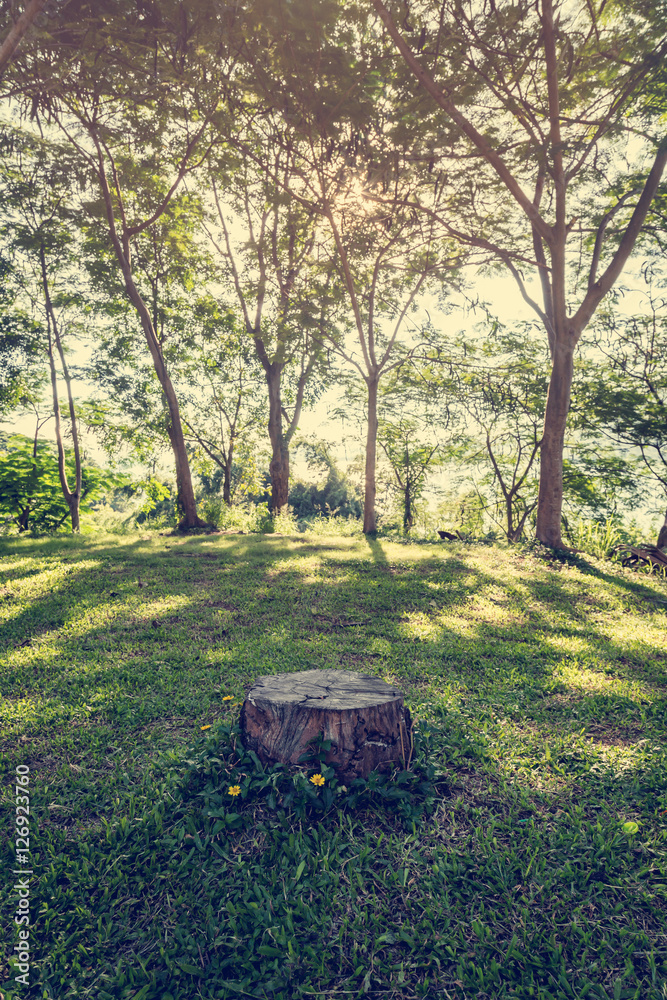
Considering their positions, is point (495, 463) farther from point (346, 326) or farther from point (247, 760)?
point (247, 760)

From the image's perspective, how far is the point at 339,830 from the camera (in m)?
2.32

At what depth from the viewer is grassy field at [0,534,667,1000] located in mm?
1805

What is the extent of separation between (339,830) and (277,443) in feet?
43.7

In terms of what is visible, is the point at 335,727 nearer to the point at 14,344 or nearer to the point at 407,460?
the point at 14,344

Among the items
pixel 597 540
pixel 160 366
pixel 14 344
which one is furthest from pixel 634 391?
pixel 14 344

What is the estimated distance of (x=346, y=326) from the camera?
46.0ft

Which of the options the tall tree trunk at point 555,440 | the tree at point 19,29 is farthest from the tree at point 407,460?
the tree at point 19,29

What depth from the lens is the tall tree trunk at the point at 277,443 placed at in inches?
583

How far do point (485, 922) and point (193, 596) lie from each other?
5058 millimetres

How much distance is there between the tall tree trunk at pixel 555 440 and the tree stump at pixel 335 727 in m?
7.46

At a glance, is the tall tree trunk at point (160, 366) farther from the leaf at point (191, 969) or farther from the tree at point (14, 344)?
the leaf at point (191, 969)

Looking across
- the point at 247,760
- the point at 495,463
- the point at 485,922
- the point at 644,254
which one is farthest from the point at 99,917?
the point at 495,463

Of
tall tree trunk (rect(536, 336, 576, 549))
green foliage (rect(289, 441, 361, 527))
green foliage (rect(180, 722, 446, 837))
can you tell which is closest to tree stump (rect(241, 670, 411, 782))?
green foliage (rect(180, 722, 446, 837))

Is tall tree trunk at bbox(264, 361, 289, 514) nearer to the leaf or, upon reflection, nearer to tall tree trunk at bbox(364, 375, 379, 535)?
tall tree trunk at bbox(364, 375, 379, 535)
